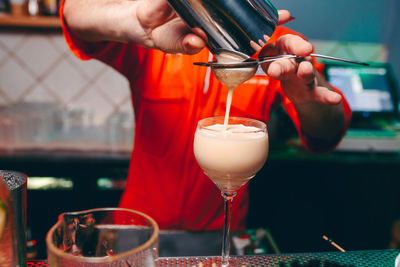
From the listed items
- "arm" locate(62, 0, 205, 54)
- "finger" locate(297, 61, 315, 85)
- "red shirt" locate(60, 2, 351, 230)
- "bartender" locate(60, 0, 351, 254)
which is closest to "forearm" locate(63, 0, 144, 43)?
"arm" locate(62, 0, 205, 54)

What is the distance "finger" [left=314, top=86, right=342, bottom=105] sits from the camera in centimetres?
92

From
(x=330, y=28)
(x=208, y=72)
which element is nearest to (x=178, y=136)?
(x=208, y=72)

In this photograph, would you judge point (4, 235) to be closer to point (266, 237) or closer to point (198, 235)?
point (198, 235)

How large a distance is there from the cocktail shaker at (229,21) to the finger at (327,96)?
271mm

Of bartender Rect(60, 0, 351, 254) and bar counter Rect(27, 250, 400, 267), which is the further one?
bartender Rect(60, 0, 351, 254)

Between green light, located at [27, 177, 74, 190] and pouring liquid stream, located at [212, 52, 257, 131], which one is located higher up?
pouring liquid stream, located at [212, 52, 257, 131]

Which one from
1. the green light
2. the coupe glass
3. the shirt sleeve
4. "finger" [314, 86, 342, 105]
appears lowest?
the green light

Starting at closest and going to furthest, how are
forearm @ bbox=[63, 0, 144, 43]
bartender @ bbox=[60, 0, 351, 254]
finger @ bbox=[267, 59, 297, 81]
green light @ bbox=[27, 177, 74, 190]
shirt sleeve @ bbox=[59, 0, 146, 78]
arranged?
finger @ bbox=[267, 59, 297, 81] → forearm @ bbox=[63, 0, 144, 43] → shirt sleeve @ bbox=[59, 0, 146, 78] → bartender @ bbox=[60, 0, 351, 254] → green light @ bbox=[27, 177, 74, 190]

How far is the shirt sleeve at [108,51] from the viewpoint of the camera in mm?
1195

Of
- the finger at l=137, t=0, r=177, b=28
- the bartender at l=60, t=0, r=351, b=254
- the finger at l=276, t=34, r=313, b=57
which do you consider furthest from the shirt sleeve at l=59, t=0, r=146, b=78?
the finger at l=276, t=34, r=313, b=57

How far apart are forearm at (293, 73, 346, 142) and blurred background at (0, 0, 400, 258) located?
88 cm

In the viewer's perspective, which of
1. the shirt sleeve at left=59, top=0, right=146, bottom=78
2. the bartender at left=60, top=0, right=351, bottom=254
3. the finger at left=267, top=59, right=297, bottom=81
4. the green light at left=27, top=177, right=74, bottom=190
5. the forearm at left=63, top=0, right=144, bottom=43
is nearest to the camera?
the finger at left=267, top=59, right=297, bottom=81

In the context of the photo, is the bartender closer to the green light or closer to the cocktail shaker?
the cocktail shaker

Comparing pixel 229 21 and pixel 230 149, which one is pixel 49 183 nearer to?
pixel 230 149
